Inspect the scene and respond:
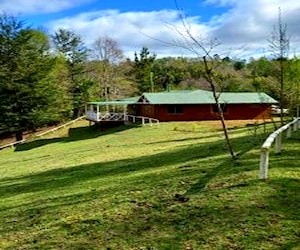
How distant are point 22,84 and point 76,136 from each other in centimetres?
772

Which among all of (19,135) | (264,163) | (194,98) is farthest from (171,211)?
(19,135)

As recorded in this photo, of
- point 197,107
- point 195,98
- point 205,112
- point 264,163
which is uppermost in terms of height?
point 195,98

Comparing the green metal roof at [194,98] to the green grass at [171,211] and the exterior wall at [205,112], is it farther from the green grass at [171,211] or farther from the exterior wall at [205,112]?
the green grass at [171,211]

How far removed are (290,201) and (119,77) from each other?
5939 cm

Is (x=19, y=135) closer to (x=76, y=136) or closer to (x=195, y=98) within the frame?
(x=76, y=136)

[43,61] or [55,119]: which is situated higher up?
[43,61]

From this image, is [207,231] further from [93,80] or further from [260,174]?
[93,80]

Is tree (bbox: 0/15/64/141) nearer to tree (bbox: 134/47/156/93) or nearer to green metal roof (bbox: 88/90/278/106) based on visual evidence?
green metal roof (bbox: 88/90/278/106)

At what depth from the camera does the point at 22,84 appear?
40.3 metres

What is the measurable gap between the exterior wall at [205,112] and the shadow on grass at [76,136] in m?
4.01

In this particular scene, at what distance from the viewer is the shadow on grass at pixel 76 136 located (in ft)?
113

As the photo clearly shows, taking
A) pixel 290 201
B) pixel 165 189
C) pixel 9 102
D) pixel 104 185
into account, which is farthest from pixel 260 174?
pixel 9 102

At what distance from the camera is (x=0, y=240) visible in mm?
5918

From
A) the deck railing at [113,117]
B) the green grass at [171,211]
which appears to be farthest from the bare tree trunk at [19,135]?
the green grass at [171,211]
